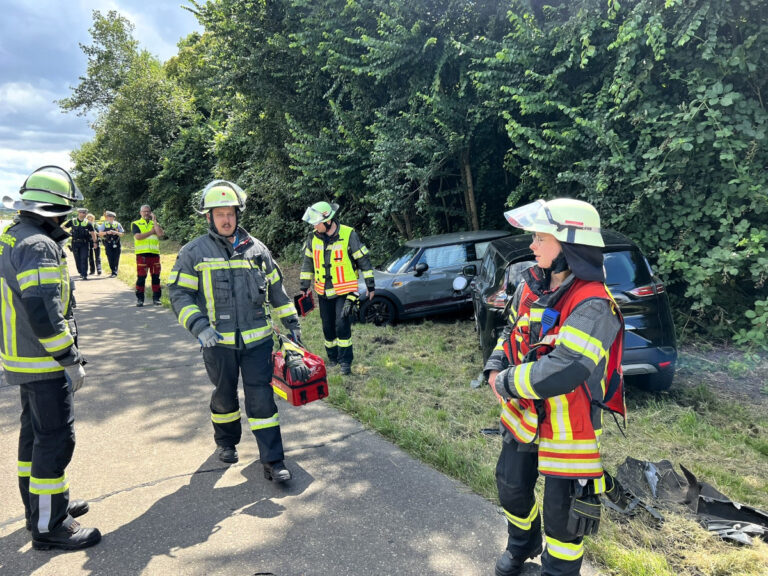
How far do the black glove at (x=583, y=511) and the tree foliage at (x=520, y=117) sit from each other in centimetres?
485

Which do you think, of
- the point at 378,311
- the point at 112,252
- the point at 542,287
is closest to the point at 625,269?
the point at 542,287

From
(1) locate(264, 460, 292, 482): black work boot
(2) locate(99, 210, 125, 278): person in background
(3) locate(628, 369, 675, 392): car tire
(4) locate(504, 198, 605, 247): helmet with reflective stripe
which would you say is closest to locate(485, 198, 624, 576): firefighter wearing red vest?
(4) locate(504, 198, 605, 247): helmet with reflective stripe

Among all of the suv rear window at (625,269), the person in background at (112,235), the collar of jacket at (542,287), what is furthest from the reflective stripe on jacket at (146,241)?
the collar of jacket at (542,287)

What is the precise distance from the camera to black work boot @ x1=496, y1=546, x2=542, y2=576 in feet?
A: 8.17

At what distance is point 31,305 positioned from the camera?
2578 millimetres

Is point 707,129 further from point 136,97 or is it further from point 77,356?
point 136,97

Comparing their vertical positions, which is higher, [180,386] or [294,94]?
[294,94]

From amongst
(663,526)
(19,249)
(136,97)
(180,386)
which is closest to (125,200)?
(136,97)

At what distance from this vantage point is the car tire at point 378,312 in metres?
8.22

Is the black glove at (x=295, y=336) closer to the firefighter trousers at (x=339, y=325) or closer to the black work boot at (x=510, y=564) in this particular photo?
the firefighter trousers at (x=339, y=325)

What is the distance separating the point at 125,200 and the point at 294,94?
22.2 meters

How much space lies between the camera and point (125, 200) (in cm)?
3003

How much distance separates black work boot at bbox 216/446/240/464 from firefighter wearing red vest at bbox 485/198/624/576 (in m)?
2.29

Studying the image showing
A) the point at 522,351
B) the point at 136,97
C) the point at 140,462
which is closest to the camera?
the point at 522,351
